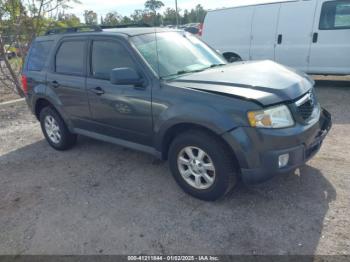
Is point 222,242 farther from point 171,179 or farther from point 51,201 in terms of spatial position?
point 51,201

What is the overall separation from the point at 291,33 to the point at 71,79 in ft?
19.2

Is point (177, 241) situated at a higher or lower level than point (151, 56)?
lower

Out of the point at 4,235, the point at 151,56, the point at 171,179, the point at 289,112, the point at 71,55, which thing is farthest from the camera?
the point at 71,55

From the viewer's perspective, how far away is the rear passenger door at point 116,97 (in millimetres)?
3582

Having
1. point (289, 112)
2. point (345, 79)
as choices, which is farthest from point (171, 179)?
point (345, 79)

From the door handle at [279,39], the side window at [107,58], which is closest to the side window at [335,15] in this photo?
the door handle at [279,39]

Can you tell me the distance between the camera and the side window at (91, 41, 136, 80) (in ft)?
12.3

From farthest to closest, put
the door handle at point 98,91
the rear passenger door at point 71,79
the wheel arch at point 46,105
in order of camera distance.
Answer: the wheel arch at point 46,105 < the rear passenger door at point 71,79 < the door handle at point 98,91

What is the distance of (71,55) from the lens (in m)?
4.46

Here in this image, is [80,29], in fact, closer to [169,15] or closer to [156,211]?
[156,211]

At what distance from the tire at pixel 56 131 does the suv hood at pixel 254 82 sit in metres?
2.38

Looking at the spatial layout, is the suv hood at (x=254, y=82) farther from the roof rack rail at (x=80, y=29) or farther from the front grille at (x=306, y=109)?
the roof rack rail at (x=80, y=29)

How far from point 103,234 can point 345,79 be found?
322 inches

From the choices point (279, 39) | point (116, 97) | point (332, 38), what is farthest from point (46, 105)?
point (332, 38)
